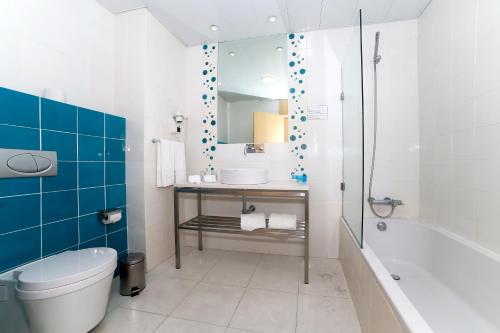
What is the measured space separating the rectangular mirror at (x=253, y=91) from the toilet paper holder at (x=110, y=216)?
3.66 ft

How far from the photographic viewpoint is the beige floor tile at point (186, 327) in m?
1.18

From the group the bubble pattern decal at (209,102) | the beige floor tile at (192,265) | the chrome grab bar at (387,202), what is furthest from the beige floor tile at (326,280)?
the bubble pattern decal at (209,102)

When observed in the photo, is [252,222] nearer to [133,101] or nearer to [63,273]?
[63,273]

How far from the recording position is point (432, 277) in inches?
59.4

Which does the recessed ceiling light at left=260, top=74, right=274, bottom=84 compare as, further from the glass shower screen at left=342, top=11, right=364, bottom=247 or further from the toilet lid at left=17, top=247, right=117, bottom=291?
the toilet lid at left=17, top=247, right=117, bottom=291

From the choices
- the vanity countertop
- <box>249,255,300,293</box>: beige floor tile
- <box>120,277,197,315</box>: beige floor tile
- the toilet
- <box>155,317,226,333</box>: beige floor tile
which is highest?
the vanity countertop

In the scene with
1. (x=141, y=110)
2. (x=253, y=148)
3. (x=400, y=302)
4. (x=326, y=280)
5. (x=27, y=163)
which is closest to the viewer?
(x=400, y=302)

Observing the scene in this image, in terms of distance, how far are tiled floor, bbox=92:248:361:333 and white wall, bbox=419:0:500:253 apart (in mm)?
898

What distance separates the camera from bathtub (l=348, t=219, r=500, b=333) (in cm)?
95

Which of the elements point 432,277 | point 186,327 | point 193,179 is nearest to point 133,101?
point 193,179

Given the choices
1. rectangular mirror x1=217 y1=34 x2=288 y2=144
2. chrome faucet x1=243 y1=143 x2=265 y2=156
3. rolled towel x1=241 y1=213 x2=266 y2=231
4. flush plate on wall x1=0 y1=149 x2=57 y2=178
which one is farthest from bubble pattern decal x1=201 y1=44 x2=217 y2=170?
flush plate on wall x1=0 y1=149 x2=57 y2=178

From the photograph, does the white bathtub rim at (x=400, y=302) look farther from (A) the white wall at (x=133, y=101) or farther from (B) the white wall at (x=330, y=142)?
(A) the white wall at (x=133, y=101)

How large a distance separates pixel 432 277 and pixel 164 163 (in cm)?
219

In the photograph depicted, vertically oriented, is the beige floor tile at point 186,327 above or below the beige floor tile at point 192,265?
below
